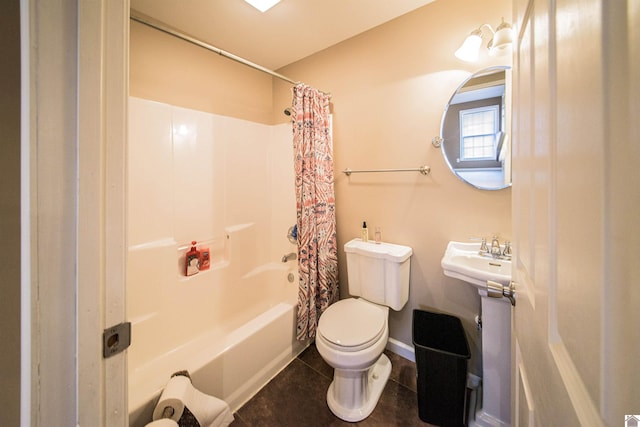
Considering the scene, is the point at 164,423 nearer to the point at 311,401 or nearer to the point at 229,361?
the point at 229,361

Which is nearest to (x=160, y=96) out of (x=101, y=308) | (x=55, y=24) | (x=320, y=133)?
(x=320, y=133)

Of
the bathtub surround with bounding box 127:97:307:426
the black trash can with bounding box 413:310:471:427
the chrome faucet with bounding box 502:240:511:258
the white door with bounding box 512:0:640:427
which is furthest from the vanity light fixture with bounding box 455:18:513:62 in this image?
the black trash can with bounding box 413:310:471:427

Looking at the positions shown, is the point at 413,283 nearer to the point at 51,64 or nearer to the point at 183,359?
the point at 183,359

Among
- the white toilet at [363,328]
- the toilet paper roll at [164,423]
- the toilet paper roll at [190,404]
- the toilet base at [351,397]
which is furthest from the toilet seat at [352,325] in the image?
the toilet paper roll at [164,423]

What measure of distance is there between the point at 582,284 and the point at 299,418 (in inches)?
59.5

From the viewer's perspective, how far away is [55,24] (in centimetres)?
42

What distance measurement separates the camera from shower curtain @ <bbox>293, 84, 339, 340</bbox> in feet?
5.71

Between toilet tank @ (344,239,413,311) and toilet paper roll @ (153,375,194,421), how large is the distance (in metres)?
1.12

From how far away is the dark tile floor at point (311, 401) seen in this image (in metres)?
1.28

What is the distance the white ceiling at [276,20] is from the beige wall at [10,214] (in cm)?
151

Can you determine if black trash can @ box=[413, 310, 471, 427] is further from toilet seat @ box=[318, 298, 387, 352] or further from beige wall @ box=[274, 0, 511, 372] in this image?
beige wall @ box=[274, 0, 511, 372]

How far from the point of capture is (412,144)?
1.63 meters

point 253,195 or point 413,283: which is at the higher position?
point 253,195

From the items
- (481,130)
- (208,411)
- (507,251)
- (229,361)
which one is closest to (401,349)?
(507,251)
